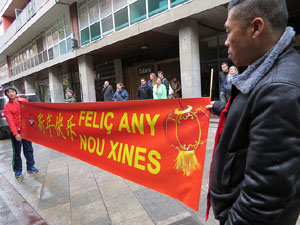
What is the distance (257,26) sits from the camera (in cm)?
86

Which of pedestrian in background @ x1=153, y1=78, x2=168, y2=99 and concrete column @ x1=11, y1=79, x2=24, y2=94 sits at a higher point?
concrete column @ x1=11, y1=79, x2=24, y2=94

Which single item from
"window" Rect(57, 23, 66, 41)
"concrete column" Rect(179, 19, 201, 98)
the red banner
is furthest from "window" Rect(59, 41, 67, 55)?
the red banner

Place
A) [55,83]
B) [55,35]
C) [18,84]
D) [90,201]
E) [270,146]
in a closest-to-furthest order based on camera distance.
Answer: [270,146] → [90,201] → [55,35] → [55,83] → [18,84]

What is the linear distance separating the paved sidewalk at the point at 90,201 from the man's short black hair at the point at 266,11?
2.13 metres

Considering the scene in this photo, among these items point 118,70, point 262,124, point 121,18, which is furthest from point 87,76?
point 262,124

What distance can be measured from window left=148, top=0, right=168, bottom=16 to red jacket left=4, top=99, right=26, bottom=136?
6.79m

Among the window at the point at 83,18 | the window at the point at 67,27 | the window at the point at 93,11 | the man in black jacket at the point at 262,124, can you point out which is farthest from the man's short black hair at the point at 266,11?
the window at the point at 67,27

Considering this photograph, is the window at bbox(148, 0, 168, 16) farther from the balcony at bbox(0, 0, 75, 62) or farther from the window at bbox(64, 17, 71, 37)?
the window at bbox(64, 17, 71, 37)

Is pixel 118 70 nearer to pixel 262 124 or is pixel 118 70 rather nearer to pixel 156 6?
pixel 156 6

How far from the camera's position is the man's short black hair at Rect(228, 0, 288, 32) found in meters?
0.83

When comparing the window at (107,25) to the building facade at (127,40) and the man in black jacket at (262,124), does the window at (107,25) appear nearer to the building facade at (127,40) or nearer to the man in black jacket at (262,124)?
the building facade at (127,40)

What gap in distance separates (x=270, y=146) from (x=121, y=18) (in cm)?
1123

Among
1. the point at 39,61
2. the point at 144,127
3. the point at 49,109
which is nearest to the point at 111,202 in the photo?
the point at 144,127

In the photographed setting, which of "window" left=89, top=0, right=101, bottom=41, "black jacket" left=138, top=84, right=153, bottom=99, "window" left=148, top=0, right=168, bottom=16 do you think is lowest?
"black jacket" left=138, top=84, right=153, bottom=99
